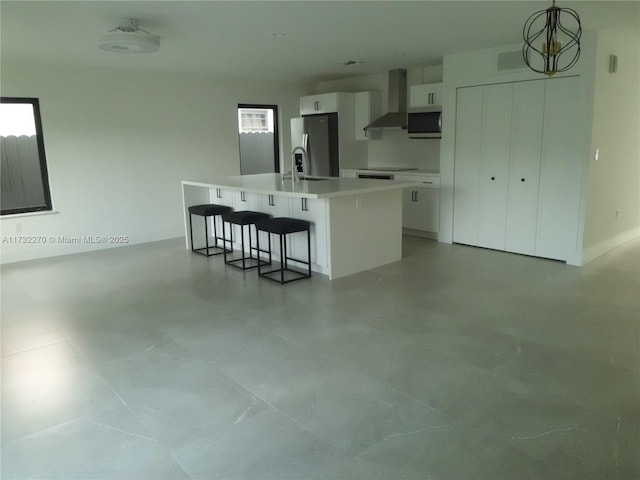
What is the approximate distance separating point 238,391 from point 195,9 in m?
2.83

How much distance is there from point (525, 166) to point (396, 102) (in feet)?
7.93

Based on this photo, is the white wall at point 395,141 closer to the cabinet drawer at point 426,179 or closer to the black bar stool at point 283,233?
the cabinet drawer at point 426,179

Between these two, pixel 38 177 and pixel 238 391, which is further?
pixel 38 177

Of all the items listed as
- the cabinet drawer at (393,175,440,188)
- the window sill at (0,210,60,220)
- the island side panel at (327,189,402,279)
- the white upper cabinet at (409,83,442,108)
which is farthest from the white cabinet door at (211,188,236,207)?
the white upper cabinet at (409,83,442,108)

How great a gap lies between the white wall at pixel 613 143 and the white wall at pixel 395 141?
226cm

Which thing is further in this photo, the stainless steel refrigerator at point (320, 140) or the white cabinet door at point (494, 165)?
the stainless steel refrigerator at point (320, 140)

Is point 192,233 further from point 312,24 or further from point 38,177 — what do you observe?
point 312,24

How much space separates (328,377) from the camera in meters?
2.87

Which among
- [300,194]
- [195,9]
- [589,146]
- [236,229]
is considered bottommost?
[236,229]

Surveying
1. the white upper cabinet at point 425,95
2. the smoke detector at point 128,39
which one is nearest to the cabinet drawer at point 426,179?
the white upper cabinet at point 425,95

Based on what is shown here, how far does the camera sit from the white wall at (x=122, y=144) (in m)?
6.05

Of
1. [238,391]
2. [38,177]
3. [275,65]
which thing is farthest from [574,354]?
[38,177]

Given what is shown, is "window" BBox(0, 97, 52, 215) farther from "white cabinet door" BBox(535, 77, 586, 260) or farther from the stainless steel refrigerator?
"white cabinet door" BBox(535, 77, 586, 260)

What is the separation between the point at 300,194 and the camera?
14.8 feet
